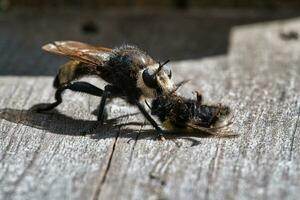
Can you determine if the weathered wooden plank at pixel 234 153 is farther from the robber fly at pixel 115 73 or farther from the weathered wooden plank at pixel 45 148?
the robber fly at pixel 115 73

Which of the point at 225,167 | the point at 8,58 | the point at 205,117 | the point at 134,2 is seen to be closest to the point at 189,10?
the point at 134,2

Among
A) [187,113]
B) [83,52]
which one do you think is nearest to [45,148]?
[187,113]

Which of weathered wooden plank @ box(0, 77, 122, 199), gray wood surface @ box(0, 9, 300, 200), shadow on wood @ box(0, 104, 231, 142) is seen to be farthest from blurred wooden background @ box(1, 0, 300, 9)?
shadow on wood @ box(0, 104, 231, 142)

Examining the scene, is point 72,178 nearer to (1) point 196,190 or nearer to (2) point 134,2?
(1) point 196,190

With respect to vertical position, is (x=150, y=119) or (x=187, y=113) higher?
(x=187, y=113)

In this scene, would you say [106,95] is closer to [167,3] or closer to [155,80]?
[155,80]

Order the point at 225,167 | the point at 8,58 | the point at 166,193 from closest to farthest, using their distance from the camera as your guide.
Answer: the point at 166,193, the point at 225,167, the point at 8,58

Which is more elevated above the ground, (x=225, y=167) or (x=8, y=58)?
(x=225, y=167)

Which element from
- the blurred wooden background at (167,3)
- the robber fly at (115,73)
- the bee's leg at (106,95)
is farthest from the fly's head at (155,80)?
the blurred wooden background at (167,3)
